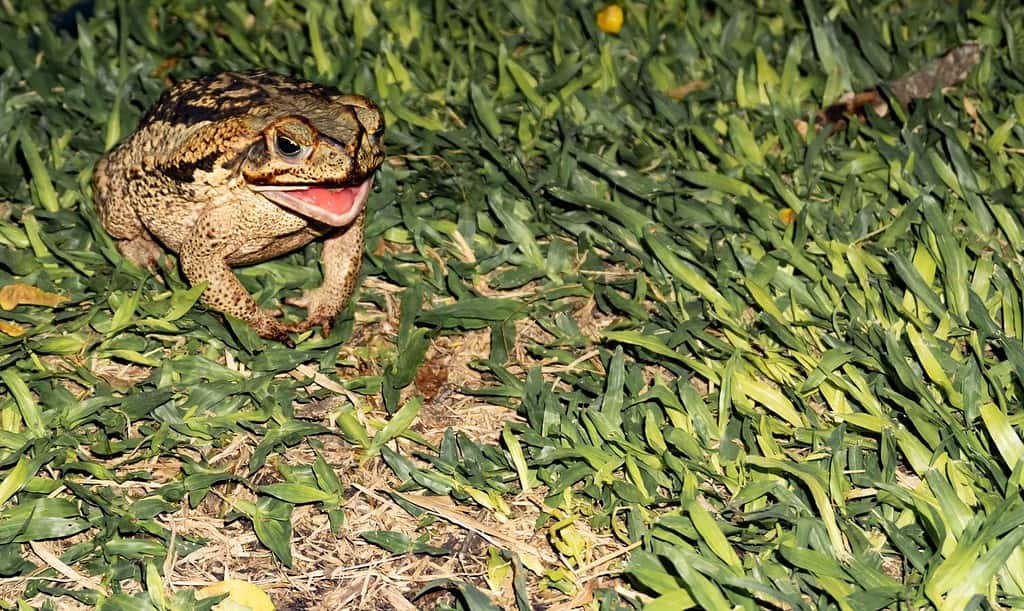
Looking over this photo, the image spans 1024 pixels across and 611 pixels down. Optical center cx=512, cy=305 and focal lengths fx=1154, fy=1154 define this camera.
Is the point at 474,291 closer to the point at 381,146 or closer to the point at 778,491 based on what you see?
the point at 381,146

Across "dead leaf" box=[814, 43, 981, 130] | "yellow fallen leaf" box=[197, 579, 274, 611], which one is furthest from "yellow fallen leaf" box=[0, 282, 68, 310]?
"dead leaf" box=[814, 43, 981, 130]

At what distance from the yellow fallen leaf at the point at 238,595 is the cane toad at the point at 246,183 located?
0.91 metres

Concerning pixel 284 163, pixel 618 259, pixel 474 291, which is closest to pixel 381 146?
pixel 284 163

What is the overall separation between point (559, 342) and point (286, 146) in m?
1.02

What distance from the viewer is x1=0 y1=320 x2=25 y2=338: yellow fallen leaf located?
3.50 m

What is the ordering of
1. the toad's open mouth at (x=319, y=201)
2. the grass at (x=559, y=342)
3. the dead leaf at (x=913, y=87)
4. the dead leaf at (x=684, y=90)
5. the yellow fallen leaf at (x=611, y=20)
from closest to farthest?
the grass at (x=559, y=342) < the toad's open mouth at (x=319, y=201) < the dead leaf at (x=913, y=87) < the dead leaf at (x=684, y=90) < the yellow fallen leaf at (x=611, y=20)

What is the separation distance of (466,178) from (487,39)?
0.98 metres

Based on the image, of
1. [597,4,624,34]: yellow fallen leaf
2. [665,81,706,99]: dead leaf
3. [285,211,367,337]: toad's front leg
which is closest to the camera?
[285,211,367,337]: toad's front leg

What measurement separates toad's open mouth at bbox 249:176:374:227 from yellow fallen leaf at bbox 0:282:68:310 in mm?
811

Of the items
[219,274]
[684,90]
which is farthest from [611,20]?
[219,274]

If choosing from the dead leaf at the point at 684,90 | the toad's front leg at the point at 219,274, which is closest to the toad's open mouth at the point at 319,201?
the toad's front leg at the point at 219,274

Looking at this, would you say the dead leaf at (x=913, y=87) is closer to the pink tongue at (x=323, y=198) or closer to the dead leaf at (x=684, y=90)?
the dead leaf at (x=684, y=90)

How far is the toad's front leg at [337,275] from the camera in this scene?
359 centimetres

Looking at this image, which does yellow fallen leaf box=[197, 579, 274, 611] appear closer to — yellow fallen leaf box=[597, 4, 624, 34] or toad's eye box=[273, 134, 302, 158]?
toad's eye box=[273, 134, 302, 158]
